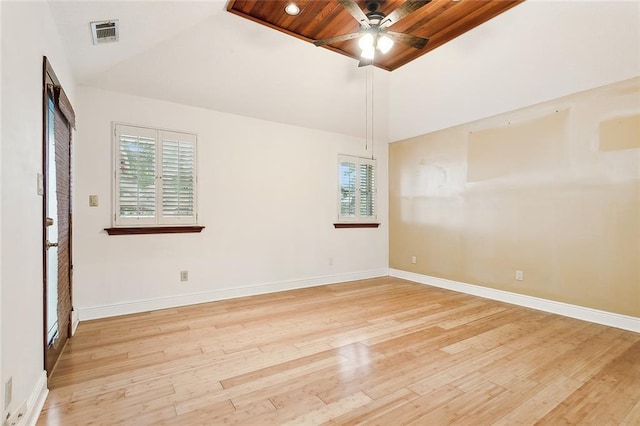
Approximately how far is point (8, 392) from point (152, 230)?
2390 mm

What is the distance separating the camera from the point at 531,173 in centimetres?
391

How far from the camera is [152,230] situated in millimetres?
3660

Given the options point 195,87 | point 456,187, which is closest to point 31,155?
point 195,87

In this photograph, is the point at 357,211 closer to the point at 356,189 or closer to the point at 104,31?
the point at 356,189

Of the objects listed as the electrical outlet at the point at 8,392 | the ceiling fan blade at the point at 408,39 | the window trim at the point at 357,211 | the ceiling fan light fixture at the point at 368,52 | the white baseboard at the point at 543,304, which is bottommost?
the white baseboard at the point at 543,304

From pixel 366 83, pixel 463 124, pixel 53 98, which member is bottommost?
pixel 53 98

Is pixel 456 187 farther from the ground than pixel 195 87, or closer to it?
closer to it

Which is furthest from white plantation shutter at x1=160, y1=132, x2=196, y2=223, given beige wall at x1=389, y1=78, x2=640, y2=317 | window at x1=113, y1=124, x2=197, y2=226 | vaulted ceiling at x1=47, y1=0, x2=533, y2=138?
beige wall at x1=389, y1=78, x2=640, y2=317

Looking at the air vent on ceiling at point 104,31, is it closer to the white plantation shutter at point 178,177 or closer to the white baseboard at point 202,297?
the white plantation shutter at point 178,177

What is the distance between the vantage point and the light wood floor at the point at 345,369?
71.9 inches

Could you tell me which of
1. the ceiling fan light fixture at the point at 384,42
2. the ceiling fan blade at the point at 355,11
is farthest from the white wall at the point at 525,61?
the ceiling fan blade at the point at 355,11

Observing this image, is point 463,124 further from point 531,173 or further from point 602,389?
point 602,389

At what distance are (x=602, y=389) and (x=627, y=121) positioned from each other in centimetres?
269

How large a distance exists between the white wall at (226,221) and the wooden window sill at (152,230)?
7 centimetres
